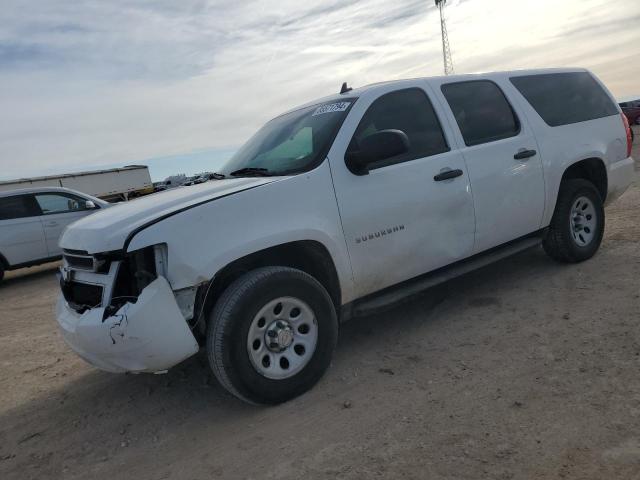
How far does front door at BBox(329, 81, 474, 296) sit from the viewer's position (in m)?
3.50

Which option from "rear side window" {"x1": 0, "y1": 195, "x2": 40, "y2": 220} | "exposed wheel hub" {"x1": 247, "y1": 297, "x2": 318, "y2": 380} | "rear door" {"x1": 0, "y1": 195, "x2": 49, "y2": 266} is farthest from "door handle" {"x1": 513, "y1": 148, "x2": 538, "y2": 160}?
"rear side window" {"x1": 0, "y1": 195, "x2": 40, "y2": 220}

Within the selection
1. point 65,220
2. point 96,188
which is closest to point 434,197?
point 65,220

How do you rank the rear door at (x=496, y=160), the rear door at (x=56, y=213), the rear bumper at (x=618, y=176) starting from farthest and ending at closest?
the rear door at (x=56, y=213), the rear bumper at (x=618, y=176), the rear door at (x=496, y=160)

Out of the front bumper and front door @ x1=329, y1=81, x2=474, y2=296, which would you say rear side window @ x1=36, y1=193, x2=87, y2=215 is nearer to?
the front bumper

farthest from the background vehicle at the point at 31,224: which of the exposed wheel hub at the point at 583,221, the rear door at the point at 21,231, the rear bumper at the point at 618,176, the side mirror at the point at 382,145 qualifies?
the rear bumper at the point at 618,176

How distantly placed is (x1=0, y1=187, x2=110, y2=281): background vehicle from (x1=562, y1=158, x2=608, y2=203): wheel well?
358 inches

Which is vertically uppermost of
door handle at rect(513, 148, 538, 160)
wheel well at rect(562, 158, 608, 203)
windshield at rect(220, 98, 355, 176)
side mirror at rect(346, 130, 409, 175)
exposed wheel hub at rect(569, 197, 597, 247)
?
windshield at rect(220, 98, 355, 176)

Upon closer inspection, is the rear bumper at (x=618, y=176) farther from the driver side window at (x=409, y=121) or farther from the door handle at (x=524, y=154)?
the driver side window at (x=409, y=121)

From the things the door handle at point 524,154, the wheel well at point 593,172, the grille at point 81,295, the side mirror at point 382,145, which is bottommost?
the wheel well at point 593,172

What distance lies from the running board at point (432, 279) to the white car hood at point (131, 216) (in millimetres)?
1097

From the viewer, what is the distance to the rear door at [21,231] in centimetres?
967

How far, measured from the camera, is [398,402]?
9.91ft

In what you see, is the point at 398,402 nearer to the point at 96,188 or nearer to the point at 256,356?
the point at 256,356

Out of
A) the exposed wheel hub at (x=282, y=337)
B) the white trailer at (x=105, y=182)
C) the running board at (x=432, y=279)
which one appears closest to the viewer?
the exposed wheel hub at (x=282, y=337)
